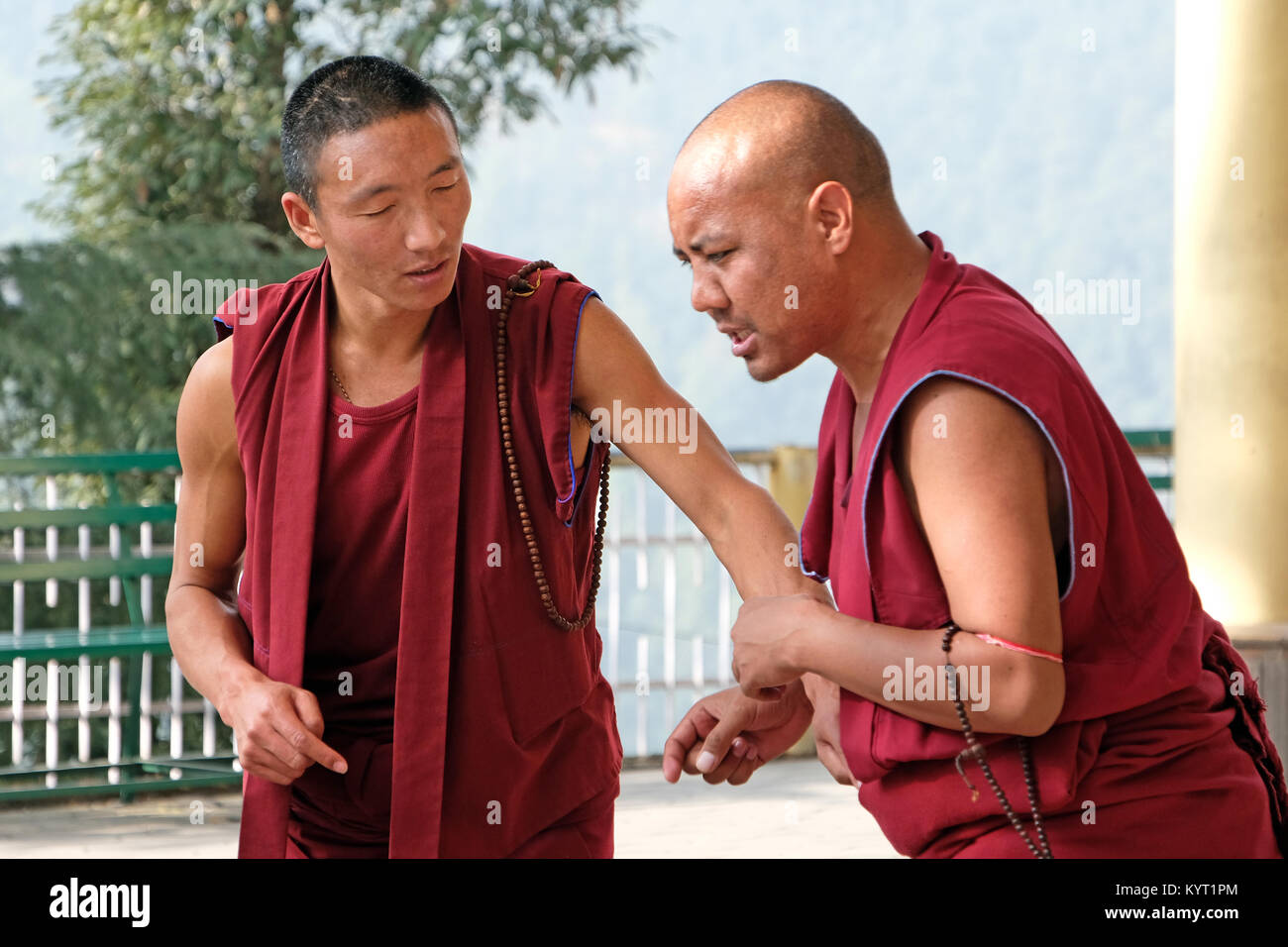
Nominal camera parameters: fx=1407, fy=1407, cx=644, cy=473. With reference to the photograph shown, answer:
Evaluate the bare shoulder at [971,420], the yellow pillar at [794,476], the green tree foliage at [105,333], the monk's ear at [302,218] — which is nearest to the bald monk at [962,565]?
the bare shoulder at [971,420]

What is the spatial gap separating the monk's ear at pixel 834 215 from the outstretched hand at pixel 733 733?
64 centimetres

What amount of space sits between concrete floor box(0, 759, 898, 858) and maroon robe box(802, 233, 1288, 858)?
2.99m

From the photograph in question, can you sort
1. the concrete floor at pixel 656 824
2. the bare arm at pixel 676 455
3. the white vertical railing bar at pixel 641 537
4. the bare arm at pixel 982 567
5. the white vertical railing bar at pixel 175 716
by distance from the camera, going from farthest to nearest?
1. the white vertical railing bar at pixel 641 537
2. the white vertical railing bar at pixel 175 716
3. the concrete floor at pixel 656 824
4. the bare arm at pixel 676 455
5. the bare arm at pixel 982 567

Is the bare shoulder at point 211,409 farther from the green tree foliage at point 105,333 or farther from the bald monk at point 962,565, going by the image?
the green tree foliage at point 105,333

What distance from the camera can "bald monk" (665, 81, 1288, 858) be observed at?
1410mm

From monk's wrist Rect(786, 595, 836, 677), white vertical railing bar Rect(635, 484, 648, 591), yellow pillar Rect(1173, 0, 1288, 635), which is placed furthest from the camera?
white vertical railing bar Rect(635, 484, 648, 591)

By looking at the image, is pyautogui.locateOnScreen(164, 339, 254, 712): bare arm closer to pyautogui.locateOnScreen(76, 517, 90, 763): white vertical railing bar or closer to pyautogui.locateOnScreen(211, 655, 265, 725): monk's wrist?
pyautogui.locateOnScreen(211, 655, 265, 725): monk's wrist

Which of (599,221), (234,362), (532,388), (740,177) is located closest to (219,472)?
(234,362)

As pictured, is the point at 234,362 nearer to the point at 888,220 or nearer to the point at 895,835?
the point at 888,220

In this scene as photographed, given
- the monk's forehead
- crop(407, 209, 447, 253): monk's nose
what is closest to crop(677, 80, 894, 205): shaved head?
the monk's forehead

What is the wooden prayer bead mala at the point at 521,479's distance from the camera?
6.51 ft

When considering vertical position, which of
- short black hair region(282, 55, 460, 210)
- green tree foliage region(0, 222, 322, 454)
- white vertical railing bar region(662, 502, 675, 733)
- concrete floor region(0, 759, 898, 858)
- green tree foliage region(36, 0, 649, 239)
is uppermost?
green tree foliage region(36, 0, 649, 239)

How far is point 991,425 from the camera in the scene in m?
1.41

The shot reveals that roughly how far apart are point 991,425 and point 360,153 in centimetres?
97
